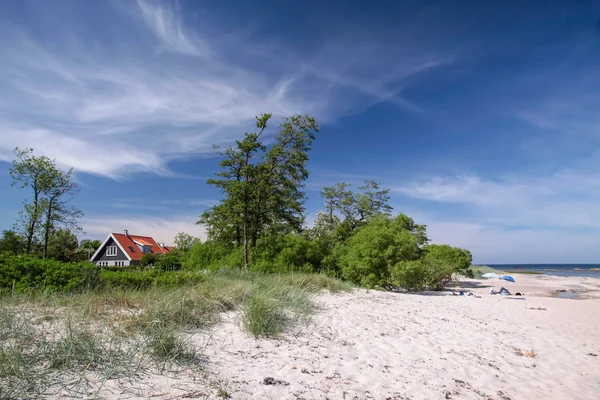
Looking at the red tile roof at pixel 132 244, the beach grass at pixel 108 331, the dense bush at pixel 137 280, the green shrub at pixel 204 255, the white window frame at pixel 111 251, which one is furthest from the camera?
the white window frame at pixel 111 251

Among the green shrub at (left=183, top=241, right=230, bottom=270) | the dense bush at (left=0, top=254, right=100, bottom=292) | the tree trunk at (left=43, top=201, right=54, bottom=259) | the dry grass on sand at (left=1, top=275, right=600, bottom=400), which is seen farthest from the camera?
the tree trunk at (left=43, top=201, right=54, bottom=259)

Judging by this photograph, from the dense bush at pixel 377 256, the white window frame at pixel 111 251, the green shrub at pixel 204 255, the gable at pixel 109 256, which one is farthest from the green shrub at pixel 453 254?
the white window frame at pixel 111 251

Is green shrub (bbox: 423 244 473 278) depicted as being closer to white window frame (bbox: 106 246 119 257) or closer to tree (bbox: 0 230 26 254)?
tree (bbox: 0 230 26 254)

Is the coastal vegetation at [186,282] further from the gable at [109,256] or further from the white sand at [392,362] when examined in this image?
the gable at [109,256]

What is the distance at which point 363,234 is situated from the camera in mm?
18609

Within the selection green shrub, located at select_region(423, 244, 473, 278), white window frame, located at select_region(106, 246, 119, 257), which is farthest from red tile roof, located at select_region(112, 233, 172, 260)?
green shrub, located at select_region(423, 244, 473, 278)

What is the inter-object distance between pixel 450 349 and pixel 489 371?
920 mm

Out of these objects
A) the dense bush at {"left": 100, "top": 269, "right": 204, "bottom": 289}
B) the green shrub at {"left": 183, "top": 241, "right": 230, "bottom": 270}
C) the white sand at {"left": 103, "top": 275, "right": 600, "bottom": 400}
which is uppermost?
the green shrub at {"left": 183, "top": 241, "right": 230, "bottom": 270}

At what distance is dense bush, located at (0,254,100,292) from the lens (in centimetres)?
711

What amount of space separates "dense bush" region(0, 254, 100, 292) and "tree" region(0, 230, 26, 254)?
18.8m

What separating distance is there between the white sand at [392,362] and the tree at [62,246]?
2411 cm

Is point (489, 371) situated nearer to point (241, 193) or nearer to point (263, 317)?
point (263, 317)

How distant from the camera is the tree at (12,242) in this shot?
22136 mm

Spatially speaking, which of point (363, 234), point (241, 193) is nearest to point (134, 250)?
point (241, 193)
